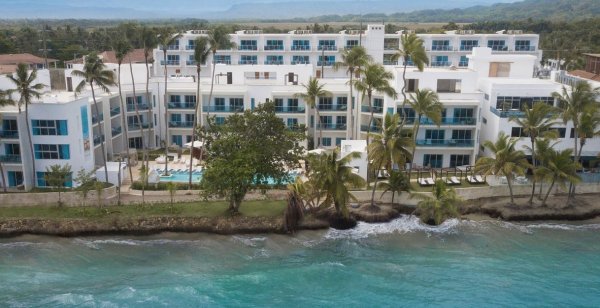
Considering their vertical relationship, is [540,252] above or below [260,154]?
below

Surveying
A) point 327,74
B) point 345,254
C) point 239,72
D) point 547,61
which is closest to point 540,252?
point 345,254

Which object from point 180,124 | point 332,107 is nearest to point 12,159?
point 180,124

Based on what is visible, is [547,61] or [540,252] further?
[547,61]

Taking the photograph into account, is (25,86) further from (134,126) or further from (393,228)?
(393,228)

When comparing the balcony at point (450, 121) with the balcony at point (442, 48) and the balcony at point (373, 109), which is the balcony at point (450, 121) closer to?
the balcony at point (373, 109)

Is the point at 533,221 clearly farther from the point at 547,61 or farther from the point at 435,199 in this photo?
the point at 547,61

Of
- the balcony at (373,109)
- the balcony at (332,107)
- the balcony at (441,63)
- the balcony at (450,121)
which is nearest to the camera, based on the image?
the balcony at (450,121)

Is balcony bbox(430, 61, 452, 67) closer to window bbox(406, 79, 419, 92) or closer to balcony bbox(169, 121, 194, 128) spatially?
window bbox(406, 79, 419, 92)

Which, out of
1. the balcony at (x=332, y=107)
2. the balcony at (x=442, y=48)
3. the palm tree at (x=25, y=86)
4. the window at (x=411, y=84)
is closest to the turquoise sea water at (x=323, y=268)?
the palm tree at (x=25, y=86)
